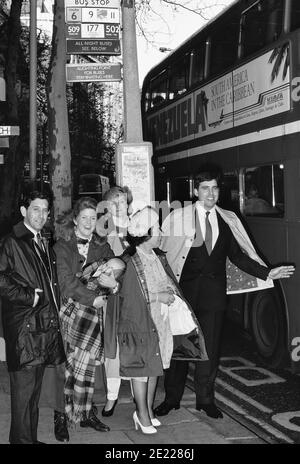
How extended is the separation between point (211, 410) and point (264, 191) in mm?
3085

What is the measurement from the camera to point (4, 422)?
5023 mm

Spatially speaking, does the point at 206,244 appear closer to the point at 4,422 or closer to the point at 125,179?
the point at 125,179

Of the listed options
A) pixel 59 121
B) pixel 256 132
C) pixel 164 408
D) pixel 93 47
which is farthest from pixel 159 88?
pixel 164 408

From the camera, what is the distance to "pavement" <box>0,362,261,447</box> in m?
4.61

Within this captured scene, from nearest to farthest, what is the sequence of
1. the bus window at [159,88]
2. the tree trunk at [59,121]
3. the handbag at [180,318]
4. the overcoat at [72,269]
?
1. the overcoat at [72,269]
2. the handbag at [180,318]
3. the bus window at [159,88]
4. the tree trunk at [59,121]

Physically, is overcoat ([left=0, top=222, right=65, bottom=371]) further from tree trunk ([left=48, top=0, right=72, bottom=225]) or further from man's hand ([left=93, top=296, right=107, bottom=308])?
tree trunk ([left=48, top=0, right=72, bottom=225])

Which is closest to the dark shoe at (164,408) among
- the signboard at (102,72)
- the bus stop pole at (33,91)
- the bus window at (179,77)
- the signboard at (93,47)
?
the signboard at (102,72)

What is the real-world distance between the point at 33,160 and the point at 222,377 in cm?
864

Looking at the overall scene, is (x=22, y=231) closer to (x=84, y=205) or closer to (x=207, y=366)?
(x=84, y=205)

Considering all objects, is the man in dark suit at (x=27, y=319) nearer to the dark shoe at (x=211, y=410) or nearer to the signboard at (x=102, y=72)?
the dark shoe at (x=211, y=410)

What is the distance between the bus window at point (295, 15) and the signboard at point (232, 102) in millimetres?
314

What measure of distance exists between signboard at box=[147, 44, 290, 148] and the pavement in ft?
11.2

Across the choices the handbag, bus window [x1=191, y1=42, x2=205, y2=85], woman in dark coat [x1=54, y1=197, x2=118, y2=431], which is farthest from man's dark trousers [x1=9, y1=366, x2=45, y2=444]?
bus window [x1=191, y1=42, x2=205, y2=85]

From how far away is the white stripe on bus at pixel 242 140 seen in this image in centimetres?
671
